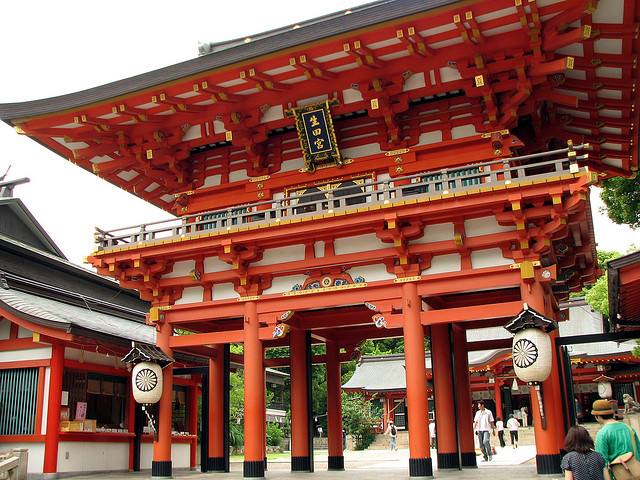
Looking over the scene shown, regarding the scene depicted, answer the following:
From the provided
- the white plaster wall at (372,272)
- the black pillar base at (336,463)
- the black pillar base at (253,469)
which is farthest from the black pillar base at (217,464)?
the white plaster wall at (372,272)

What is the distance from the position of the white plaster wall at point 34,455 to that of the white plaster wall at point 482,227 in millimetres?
10349

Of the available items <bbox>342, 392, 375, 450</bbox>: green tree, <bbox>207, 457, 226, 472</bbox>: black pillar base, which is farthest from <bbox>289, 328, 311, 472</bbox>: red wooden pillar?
<bbox>342, 392, 375, 450</bbox>: green tree

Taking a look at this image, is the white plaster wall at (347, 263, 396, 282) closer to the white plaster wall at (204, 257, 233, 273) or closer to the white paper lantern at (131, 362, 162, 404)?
the white plaster wall at (204, 257, 233, 273)

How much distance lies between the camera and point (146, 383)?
1359 centimetres

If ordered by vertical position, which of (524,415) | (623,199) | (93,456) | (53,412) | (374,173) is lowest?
(93,456)

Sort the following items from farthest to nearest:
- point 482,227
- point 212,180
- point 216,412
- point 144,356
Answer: point 216,412 < point 212,180 < point 144,356 < point 482,227

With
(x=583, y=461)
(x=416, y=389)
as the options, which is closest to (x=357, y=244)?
(x=416, y=389)

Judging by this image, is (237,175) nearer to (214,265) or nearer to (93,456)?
(214,265)

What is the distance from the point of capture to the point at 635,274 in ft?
32.1

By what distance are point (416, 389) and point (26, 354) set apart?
9.09m

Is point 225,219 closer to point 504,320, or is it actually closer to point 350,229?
point 350,229

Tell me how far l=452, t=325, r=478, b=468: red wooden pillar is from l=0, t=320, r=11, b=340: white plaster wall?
1060 centimetres

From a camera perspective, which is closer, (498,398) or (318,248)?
(318,248)

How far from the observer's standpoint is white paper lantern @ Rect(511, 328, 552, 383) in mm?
10898
